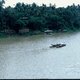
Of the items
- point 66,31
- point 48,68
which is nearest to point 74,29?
point 66,31

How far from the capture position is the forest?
30.0 metres

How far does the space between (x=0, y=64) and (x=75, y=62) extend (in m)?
3.31

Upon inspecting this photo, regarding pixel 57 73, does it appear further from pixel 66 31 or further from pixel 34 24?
pixel 66 31

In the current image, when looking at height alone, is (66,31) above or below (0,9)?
below

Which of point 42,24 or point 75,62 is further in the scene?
point 42,24

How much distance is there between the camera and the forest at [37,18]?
30.0 meters

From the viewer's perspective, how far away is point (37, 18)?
32188 mm

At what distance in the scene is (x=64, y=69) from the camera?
1173cm

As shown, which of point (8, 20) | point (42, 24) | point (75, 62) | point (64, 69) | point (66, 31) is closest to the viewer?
point (64, 69)

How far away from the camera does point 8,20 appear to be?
3005 cm

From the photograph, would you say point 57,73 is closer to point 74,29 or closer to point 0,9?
point 0,9

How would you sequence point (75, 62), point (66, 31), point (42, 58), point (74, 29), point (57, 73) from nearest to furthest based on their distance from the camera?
point (57, 73)
point (75, 62)
point (42, 58)
point (66, 31)
point (74, 29)

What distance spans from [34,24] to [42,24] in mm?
1091

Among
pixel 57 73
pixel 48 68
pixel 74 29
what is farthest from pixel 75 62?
pixel 74 29
